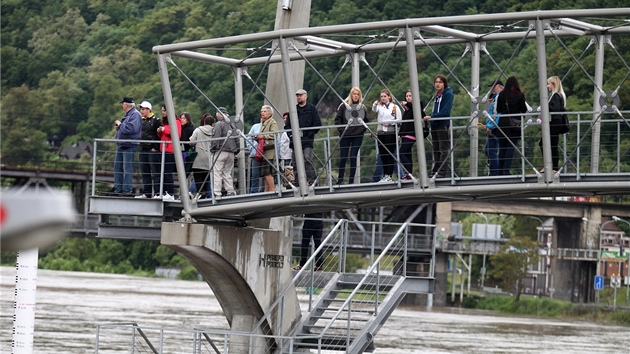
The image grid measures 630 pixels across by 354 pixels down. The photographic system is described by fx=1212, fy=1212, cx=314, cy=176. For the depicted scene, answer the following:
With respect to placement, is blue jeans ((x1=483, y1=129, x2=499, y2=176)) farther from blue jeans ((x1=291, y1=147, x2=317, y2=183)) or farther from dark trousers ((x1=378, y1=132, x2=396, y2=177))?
blue jeans ((x1=291, y1=147, x2=317, y2=183))

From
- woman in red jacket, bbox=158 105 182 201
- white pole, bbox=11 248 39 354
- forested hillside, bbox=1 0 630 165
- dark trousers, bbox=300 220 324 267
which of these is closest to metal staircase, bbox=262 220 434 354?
dark trousers, bbox=300 220 324 267

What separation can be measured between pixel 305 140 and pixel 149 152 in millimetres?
2958

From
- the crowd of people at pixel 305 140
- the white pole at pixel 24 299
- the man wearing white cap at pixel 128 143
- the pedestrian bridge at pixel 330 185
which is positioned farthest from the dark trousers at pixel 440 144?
the white pole at pixel 24 299

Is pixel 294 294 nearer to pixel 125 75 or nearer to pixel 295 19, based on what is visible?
pixel 295 19

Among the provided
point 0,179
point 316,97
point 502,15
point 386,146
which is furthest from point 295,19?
point 0,179

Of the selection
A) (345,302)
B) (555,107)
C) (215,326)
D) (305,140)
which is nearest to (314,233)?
(345,302)

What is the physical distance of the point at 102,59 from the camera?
18000 cm

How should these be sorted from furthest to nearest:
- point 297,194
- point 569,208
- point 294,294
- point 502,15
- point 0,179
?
point 0,179 < point 569,208 < point 294,294 < point 297,194 < point 502,15

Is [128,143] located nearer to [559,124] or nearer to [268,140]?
[268,140]

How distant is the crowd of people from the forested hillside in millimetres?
95140

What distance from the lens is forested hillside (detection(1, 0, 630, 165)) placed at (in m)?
124

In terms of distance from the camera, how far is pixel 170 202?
20156 millimetres

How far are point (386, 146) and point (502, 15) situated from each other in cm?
294

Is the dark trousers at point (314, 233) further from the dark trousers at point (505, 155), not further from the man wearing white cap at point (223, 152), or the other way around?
the dark trousers at point (505, 155)
